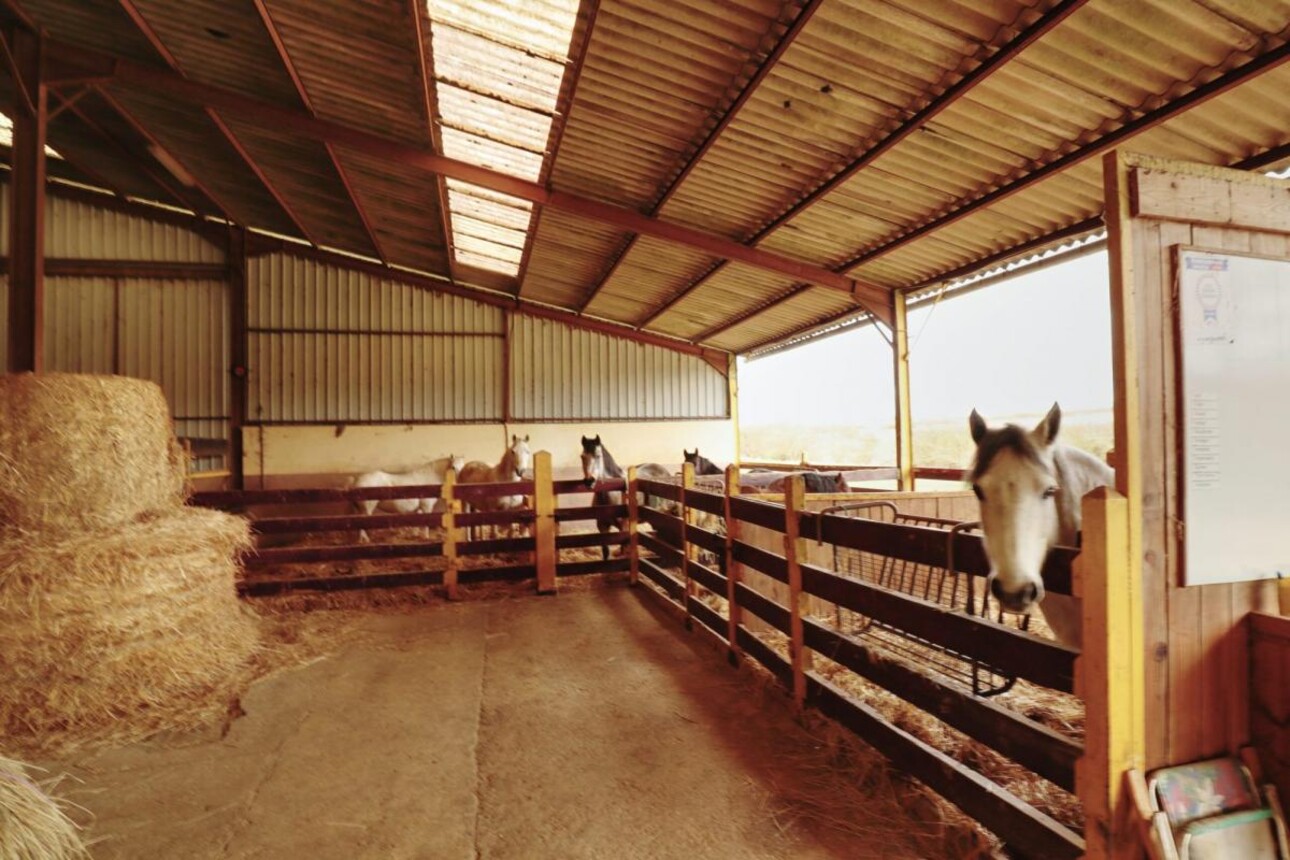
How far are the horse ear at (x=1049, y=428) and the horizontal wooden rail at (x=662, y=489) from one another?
3138 millimetres

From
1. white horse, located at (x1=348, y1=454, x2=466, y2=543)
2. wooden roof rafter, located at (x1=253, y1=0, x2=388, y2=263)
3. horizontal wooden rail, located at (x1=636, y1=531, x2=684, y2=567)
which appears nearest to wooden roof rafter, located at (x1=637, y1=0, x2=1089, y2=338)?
horizontal wooden rail, located at (x1=636, y1=531, x2=684, y2=567)

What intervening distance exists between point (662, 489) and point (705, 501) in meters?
1.16

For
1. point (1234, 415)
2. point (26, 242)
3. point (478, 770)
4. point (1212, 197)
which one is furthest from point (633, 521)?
point (26, 242)

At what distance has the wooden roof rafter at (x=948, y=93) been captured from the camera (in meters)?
3.72

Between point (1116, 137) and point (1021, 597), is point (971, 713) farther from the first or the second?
point (1116, 137)

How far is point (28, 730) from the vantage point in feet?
10.2

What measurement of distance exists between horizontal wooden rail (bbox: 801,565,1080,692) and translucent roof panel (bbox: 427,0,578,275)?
4.87 meters

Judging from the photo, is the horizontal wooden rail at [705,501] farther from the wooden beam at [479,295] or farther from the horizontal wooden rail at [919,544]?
the wooden beam at [479,295]

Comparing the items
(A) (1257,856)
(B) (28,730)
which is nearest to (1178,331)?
(A) (1257,856)

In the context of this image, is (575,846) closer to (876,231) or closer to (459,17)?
(459,17)

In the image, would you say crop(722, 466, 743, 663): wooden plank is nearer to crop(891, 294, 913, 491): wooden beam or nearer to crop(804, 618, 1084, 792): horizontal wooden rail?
crop(804, 618, 1084, 792): horizontal wooden rail

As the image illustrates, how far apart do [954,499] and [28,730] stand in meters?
7.04

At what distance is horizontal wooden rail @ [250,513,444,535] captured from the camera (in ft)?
18.4

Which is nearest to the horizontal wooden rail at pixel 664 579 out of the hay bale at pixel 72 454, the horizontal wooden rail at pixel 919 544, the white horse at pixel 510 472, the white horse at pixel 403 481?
the horizontal wooden rail at pixel 919 544
